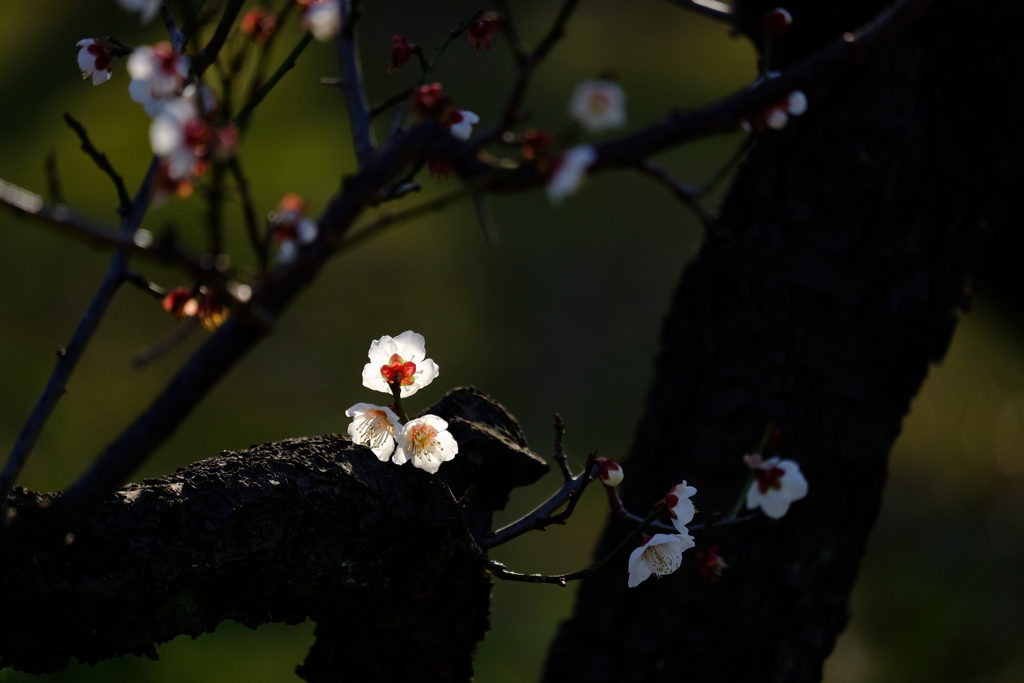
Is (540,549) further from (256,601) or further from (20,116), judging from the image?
(20,116)

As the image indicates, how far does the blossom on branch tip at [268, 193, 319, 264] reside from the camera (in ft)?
1.43

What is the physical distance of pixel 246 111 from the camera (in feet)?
2.01

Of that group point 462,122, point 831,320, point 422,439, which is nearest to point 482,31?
point 462,122

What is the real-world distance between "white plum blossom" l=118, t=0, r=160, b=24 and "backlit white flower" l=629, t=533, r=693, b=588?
0.52 meters

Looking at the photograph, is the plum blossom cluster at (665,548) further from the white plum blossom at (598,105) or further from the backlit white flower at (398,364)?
the white plum blossom at (598,105)

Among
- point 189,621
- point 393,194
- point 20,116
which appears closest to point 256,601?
point 189,621

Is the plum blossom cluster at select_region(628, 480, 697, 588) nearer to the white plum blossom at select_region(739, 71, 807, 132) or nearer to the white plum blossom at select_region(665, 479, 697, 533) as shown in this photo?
the white plum blossom at select_region(665, 479, 697, 533)

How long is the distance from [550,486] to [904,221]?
6.05 ft

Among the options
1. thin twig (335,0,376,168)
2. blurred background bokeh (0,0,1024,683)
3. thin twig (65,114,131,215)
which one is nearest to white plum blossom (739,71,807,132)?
thin twig (335,0,376,168)

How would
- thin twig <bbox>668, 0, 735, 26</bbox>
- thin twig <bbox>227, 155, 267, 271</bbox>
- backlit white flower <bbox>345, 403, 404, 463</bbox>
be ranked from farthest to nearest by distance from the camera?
thin twig <bbox>668, 0, 735, 26</bbox> → backlit white flower <bbox>345, 403, 404, 463</bbox> → thin twig <bbox>227, 155, 267, 271</bbox>

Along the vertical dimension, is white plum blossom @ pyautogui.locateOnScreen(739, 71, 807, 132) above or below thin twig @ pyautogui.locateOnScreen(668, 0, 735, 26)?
below

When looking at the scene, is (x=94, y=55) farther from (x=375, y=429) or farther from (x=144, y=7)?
(x=375, y=429)

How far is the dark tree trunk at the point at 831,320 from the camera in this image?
116cm

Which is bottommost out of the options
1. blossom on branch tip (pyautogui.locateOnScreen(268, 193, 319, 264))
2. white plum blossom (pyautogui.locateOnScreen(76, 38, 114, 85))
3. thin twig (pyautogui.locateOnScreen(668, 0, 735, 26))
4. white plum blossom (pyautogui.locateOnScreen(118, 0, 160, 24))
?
blossom on branch tip (pyautogui.locateOnScreen(268, 193, 319, 264))
